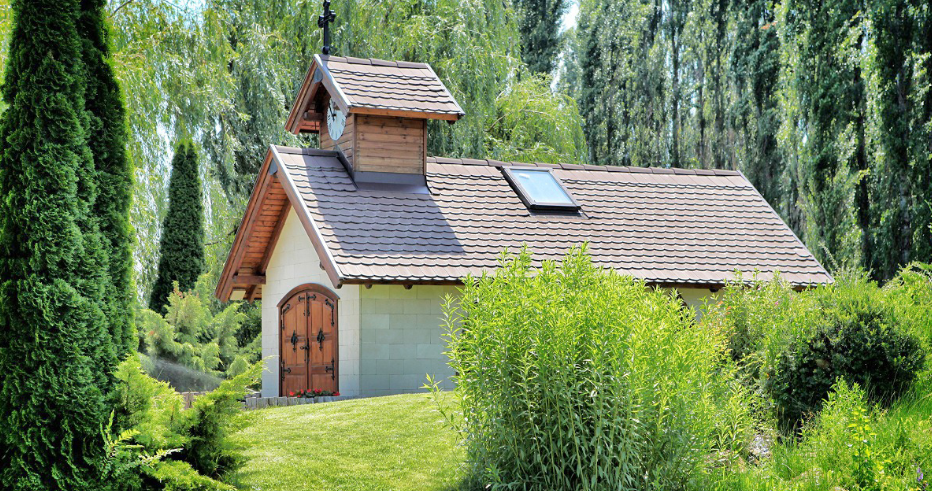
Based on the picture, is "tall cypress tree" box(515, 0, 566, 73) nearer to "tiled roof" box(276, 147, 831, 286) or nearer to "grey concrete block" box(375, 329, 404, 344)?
"tiled roof" box(276, 147, 831, 286)

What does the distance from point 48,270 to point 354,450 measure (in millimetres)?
3433

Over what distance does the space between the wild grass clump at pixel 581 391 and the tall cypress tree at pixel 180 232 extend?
13.8m

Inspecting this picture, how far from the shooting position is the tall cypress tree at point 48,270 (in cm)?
689

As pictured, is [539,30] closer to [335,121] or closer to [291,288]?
[335,121]

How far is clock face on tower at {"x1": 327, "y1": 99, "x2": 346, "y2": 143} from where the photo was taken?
55.5ft

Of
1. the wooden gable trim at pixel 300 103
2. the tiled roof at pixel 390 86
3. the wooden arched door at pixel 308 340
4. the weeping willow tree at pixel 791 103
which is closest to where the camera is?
the wooden arched door at pixel 308 340

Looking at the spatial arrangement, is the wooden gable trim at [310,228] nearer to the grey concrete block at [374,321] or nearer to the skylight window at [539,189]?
the grey concrete block at [374,321]

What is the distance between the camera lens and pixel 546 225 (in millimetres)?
16406

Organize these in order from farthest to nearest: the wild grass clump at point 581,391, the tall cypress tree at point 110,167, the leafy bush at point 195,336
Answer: the leafy bush at point 195,336
the tall cypress tree at point 110,167
the wild grass clump at point 581,391

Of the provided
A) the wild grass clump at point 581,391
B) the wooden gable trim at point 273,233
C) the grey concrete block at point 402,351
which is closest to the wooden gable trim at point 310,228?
the wooden gable trim at point 273,233

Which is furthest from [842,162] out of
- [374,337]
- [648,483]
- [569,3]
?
[569,3]

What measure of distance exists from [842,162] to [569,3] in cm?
2007

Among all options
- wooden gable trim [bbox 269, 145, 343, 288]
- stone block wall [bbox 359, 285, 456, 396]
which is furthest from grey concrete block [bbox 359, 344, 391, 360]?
wooden gable trim [bbox 269, 145, 343, 288]

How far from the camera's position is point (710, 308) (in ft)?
32.3
